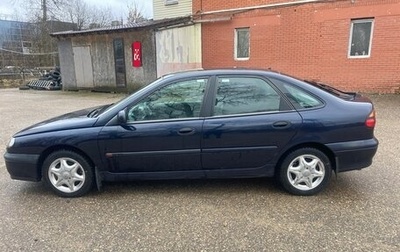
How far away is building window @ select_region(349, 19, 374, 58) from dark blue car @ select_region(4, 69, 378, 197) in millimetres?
8513

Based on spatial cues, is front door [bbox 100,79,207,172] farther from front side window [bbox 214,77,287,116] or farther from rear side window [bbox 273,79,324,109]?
rear side window [bbox 273,79,324,109]

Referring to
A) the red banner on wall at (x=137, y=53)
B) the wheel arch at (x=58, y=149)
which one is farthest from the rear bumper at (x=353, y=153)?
the red banner on wall at (x=137, y=53)

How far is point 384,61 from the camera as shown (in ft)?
34.6

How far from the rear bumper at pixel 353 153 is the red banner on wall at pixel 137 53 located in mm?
11111

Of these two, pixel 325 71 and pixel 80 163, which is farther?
pixel 325 71

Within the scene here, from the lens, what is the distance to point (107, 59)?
14203 mm

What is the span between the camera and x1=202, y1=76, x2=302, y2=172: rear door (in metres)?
3.40

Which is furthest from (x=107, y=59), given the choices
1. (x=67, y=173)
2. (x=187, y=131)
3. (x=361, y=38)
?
(x=187, y=131)

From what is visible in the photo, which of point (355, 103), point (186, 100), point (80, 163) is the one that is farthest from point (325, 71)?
point (80, 163)

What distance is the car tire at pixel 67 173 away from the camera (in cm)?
353

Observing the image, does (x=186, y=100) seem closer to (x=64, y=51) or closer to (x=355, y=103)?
(x=355, y=103)

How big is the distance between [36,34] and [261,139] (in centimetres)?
2917

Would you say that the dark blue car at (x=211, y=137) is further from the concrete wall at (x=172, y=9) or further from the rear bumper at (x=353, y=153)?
the concrete wall at (x=172, y=9)

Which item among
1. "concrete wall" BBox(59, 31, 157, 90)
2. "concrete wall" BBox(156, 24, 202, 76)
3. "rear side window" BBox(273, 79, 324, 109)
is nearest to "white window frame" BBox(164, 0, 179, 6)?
"concrete wall" BBox(156, 24, 202, 76)
